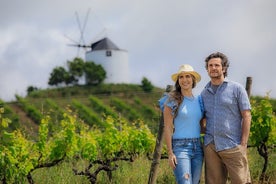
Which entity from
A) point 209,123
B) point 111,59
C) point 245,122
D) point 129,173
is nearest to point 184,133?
point 209,123

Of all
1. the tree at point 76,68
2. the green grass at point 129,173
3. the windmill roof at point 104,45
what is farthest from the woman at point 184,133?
the windmill roof at point 104,45

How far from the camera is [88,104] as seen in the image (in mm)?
31734

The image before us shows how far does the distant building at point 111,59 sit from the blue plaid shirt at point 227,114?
3784cm

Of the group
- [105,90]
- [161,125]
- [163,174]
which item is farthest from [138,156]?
[105,90]

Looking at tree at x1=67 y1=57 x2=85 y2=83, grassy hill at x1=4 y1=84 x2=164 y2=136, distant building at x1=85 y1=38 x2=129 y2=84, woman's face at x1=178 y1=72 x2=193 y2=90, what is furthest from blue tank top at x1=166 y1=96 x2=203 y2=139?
distant building at x1=85 y1=38 x2=129 y2=84

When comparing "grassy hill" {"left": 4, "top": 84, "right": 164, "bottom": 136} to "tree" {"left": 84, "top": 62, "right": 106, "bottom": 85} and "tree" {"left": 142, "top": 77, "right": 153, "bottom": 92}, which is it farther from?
"tree" {"left": 84, "top": 62, "right": 106, "bottom": 85}

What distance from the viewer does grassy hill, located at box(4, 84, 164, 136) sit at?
27297 mm

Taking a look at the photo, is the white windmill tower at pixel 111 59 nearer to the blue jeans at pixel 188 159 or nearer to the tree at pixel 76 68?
the tree at pixel 76 68

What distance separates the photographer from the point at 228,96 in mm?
3654

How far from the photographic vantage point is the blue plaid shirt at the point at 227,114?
3646 millimetres

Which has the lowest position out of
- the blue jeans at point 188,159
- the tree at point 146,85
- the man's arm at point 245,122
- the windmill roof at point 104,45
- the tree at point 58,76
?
the blue jeans at point 188,159

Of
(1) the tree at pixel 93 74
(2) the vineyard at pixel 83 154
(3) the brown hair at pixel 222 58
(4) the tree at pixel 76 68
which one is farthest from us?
(1) the tree at pixel 93 74

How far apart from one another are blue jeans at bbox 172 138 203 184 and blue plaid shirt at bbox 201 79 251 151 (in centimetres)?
14

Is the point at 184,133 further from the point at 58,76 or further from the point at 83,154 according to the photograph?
the point at 58,76
